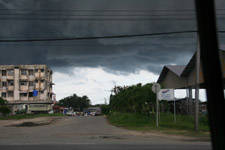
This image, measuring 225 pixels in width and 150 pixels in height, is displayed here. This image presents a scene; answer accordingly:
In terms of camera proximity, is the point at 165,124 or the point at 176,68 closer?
the point at 165,124

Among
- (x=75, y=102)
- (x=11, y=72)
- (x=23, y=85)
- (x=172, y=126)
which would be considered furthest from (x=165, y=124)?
(x=75, y=102)

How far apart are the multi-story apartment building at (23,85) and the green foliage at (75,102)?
6510 centimetres

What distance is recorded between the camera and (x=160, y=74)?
49656 mm

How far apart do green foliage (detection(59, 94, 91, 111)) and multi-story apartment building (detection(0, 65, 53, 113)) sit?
65.1 meters

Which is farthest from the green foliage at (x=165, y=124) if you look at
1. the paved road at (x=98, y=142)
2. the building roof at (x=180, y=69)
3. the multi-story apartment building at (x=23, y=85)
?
the multi-story apartment building at (x=23, y=85)

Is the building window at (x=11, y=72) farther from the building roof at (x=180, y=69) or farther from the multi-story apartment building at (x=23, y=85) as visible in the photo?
the building roof at (x=180, y=69)

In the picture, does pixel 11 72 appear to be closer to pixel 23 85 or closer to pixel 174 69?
pixel 23 85

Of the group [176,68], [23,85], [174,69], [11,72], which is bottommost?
[23,85]

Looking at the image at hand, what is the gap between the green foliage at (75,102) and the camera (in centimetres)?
14212

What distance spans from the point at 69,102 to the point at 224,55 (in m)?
120

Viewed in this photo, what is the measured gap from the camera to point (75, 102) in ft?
466

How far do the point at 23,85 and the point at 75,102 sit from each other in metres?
68.1

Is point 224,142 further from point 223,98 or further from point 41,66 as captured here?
point 41,66
